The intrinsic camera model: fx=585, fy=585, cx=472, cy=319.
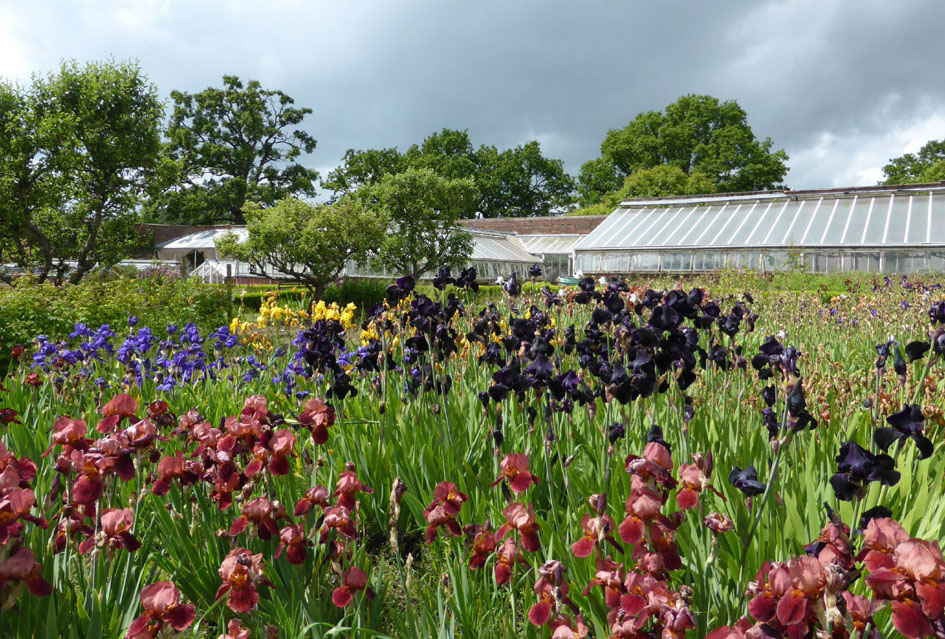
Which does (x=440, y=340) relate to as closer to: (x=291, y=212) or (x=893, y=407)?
(x=893, y=407)

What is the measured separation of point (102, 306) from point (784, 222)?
26947mm

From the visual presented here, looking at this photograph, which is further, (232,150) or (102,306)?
(232,150)

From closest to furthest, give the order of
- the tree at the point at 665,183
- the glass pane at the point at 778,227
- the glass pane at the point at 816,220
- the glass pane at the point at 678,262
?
the glass pane at the point at 816,220, the glass pane at the point at 778,227, the glass pane at the point at 678,262, the tree at the point at 665,183

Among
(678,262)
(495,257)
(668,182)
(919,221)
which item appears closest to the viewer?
(919,221)

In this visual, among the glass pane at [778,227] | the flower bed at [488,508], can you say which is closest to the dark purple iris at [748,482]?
the flower bed at [488,508]

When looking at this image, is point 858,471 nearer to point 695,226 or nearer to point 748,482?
point 748,482

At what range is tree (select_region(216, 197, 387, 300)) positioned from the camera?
16531 mm

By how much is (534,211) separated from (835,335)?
49.4m

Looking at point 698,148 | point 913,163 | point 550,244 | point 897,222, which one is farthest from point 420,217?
point 913,163

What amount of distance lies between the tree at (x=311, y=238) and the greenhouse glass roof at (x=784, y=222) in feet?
46.8

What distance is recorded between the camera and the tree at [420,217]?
59.9ft

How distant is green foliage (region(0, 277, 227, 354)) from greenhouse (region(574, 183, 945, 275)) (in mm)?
19288

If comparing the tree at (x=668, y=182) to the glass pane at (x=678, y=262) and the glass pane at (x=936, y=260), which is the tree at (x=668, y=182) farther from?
the glass pane at (x=936, y=260)

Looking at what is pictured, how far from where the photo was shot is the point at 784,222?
86.8ft
